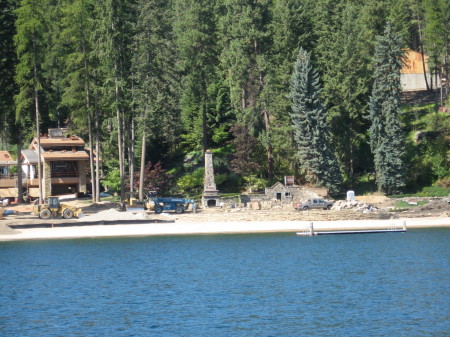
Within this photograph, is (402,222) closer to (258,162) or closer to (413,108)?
(258,162)

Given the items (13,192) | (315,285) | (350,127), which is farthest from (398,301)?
(13,192)

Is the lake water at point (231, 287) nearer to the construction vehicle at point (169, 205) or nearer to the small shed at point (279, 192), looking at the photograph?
the construction vehicle at point (169, 205)

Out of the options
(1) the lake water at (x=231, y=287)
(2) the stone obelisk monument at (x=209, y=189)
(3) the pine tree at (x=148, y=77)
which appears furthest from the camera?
(3) the pine tree at (x=148, y=77)

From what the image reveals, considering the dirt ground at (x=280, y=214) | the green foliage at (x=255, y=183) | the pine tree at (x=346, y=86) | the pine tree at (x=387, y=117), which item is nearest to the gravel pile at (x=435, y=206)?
the dirt ground at (x=280, y=214)

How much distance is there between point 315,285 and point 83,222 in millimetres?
31247

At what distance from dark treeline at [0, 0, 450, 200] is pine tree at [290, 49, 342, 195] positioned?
131 mm

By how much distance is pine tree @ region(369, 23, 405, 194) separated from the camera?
7269 centimetres

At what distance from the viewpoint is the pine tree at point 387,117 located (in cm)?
7269

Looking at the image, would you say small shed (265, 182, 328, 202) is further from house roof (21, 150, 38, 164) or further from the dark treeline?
house roof (21, 150, 38, 164)

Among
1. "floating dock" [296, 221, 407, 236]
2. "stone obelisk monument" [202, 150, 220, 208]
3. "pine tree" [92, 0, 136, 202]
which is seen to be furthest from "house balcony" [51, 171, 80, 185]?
"floating dock" [296, 221, 407, 236]

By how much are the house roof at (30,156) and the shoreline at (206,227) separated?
2589 cm

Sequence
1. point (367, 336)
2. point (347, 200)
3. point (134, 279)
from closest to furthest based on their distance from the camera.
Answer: point (367, 336) → point (134, 279) → point (347, 200)

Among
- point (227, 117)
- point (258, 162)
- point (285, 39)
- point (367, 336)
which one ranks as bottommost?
point (367, 336)

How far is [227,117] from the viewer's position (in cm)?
8475
